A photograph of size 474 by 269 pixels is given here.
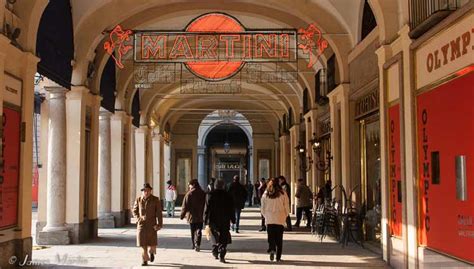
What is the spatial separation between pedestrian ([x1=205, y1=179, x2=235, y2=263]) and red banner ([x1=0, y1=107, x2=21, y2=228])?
10.5ft

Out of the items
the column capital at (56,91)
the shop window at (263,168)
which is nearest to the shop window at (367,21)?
the column capital at (56,91)

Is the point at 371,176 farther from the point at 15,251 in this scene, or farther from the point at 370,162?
the point at 15,251

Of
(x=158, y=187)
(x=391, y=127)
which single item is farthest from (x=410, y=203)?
(x=158, y=187)

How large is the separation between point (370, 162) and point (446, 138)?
5.63 metres

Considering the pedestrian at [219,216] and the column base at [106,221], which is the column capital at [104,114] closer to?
the column base at [106,221]

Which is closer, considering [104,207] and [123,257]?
[123,257]

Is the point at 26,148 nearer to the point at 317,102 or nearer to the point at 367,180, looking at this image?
the point at 367,180

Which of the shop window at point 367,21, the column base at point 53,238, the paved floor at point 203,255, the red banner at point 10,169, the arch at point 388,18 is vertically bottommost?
the paved floor at point 203,255

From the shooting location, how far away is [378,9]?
10305mm

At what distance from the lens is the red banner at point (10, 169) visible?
9.32 m

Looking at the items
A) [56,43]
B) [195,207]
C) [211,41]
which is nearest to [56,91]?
[56,43]

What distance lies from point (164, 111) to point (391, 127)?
21001 millimetres

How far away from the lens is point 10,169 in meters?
9.62

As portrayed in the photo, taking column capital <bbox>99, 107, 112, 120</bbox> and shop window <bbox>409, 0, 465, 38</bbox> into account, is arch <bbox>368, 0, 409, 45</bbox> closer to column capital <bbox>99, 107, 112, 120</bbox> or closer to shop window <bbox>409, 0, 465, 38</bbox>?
shop window <bbox>409, 0, 465, 38</bbox>
